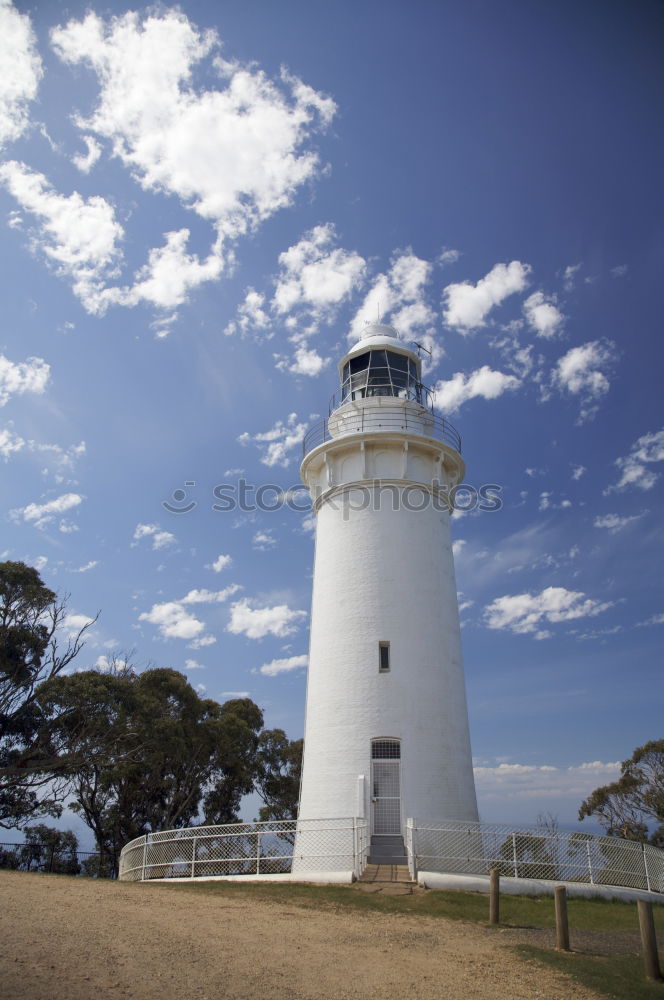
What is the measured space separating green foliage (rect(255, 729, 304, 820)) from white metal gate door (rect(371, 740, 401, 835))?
15384 millimetres

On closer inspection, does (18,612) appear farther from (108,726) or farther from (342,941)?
(342,941)

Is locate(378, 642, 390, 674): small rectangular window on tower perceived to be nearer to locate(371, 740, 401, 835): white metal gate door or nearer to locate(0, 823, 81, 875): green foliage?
locate(371, 740, 401, 835): white metal gate door

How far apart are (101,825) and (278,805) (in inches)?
312

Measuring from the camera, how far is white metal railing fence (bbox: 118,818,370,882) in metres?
15.5

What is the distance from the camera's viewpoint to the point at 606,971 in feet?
28.0

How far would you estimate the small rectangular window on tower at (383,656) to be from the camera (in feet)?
61.2

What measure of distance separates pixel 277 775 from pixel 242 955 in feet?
82.4

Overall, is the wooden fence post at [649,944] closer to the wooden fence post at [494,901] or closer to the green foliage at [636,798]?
the wooden fence post at [494,901]

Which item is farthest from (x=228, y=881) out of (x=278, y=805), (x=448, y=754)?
(x=278, y=805)

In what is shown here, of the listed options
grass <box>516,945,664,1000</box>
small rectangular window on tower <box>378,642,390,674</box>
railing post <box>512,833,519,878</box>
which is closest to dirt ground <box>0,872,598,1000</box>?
grass <box>516,945,664,1000</box>

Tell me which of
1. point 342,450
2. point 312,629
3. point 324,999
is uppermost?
point 342,450

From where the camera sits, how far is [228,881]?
14.8 meters

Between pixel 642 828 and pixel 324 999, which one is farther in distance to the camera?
pixel 642 828

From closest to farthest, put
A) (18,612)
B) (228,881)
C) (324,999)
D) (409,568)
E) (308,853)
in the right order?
1. (324,999)
2. (228,881)
3. (308,853)
4. (409,568)
5. (18,612)
